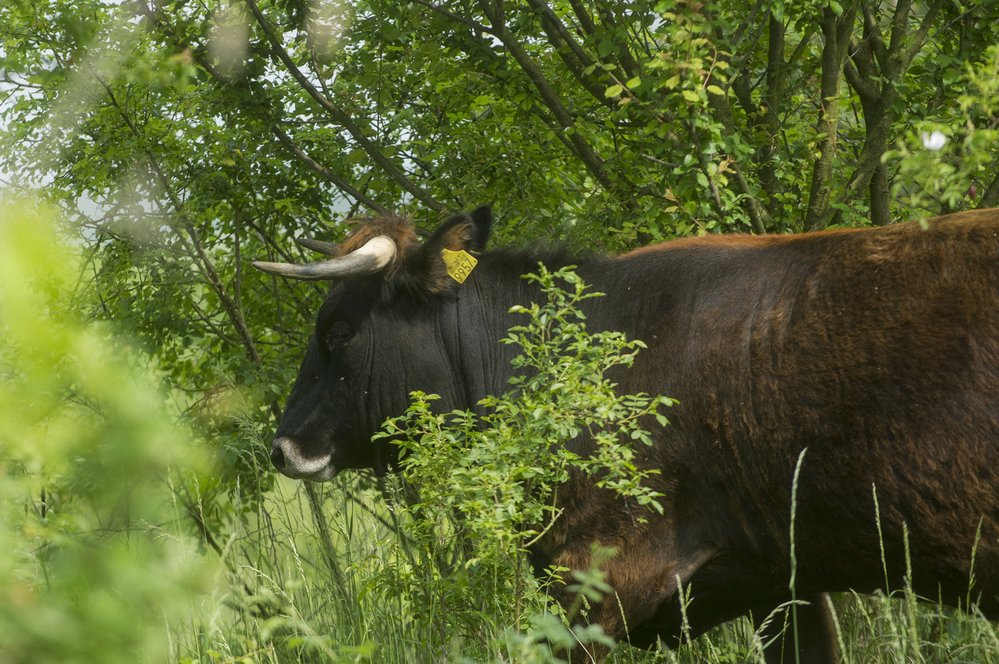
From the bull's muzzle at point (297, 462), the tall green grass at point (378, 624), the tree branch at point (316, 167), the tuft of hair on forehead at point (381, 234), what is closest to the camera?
the tall green grass at point (378, 624)

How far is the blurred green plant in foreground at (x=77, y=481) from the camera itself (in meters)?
1.31

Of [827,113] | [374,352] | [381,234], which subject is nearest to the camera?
[374,352]

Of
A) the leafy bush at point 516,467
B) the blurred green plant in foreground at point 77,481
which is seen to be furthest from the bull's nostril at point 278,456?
the blurred green plant in foreground at point 77,481

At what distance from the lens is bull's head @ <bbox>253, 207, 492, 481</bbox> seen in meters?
4.80

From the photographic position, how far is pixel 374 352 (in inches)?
190

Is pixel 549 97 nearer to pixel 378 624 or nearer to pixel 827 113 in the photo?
pixel 827 113

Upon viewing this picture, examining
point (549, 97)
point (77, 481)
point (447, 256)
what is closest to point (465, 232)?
point (447, 256)

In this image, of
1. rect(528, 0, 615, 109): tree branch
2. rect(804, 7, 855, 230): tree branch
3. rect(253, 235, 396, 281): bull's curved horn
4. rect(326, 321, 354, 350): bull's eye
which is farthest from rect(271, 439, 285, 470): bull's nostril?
rect(804, 7, 855, 230): tree branch

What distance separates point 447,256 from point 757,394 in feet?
5.05

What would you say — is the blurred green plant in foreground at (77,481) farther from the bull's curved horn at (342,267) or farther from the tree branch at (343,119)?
the tree branch at (343,119)

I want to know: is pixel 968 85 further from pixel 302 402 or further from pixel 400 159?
pixel 302 402

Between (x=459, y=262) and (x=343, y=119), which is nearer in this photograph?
(x=459, y=262)

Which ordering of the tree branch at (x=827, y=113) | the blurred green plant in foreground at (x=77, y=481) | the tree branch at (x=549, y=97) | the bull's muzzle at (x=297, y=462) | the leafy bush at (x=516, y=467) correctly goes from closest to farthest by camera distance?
1. the blurred green plant in foreground at (x=77, y=481)
2. the leafy bush at (x=516, y=467)
3. the bull's muzzle at (x=297, y=462)
4. the tree branch at (x=827, y=113)
5. the tree branch at (x=549, y=97)

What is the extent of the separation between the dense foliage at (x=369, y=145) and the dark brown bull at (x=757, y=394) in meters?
0.63
